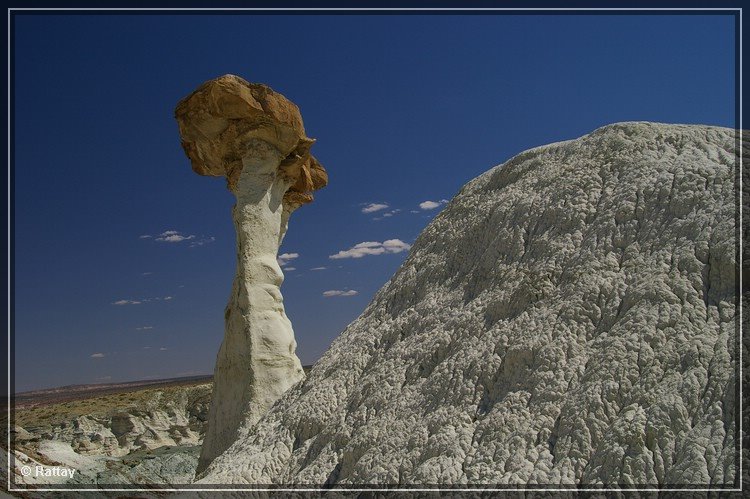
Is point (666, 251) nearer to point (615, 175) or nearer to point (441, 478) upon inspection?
point (615, 175)

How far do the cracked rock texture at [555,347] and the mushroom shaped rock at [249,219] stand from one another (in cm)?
434

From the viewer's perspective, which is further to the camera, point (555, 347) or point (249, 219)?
point (249, 219)

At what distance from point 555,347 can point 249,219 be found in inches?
280

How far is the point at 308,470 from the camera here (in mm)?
3635

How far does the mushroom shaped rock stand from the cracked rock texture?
4.34 meters

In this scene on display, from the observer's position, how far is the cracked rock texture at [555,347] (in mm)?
2723

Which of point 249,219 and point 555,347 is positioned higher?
point 249,219

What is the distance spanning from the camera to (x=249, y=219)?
31.9 feet

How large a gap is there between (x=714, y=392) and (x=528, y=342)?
944 mm

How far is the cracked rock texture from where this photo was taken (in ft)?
8.93

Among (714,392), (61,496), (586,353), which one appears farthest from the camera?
(61,496)

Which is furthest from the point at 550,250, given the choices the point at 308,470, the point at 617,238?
the point at 308,470

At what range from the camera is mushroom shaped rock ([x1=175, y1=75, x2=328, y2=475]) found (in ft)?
28.9

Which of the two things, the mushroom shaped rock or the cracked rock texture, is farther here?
the mushroom shaped rock
